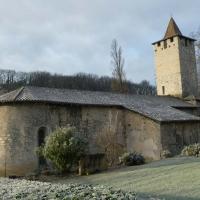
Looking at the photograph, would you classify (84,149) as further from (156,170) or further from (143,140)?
(143,140)

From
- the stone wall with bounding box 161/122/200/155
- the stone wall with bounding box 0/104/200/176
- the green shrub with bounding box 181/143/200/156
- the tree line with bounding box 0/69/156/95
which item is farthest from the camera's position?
the tree line with bounding box 0/69/156/95

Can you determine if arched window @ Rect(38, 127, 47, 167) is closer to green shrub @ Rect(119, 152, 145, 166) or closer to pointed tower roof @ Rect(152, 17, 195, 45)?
green shrub @ Rect(119, 152, 145, 166)

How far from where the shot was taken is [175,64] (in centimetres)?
3841

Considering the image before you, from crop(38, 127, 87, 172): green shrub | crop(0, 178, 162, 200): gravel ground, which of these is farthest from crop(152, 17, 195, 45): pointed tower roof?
crop(0, 178, 162, 200): gravel ground

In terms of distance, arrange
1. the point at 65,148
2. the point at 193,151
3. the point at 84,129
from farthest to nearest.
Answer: the point at 84,129 → the point at 193,151 → the point at 65,148

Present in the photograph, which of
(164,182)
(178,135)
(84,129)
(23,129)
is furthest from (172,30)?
(164,182)

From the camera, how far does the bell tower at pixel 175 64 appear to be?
125ft

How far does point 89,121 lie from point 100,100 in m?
2.33

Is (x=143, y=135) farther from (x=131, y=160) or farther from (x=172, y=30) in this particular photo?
(x=172, y=30)

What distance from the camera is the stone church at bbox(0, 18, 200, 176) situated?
21052 mm

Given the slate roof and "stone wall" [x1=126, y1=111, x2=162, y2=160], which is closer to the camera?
the slate roof

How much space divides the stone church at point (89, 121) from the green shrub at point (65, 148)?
3.79m

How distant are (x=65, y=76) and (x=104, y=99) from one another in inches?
1713

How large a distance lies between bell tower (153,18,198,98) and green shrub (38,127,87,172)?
73.7 ft
